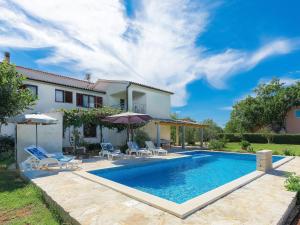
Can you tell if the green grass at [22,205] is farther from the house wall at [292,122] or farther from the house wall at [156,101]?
the house wall at [292,122]

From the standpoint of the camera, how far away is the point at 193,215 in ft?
17.5

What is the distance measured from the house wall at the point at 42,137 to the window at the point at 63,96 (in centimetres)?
599

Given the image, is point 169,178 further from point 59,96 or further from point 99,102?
point 99,102

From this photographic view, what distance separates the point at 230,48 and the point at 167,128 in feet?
46.8

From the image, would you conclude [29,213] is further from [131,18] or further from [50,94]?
[50,94]

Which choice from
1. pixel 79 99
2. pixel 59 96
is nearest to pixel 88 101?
pixel 79 99

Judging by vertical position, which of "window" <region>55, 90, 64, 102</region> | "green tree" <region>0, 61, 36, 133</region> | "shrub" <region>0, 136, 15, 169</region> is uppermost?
"window" <region>55, 90, 64, 102</region>

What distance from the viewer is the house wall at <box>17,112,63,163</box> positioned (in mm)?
13484

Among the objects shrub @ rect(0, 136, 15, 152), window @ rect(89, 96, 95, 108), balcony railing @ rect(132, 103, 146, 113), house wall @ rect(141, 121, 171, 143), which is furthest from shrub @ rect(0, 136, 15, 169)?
house wall @ rect(141, 121, 171, 143)

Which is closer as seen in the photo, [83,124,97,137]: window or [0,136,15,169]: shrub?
[0,136,15,169]: shrub

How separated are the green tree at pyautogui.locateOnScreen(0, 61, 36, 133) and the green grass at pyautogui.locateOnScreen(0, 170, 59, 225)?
4166mm

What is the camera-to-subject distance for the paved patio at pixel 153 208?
5.03 metres

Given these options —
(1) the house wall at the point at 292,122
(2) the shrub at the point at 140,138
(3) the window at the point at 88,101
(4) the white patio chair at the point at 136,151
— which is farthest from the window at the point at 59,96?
(1) the house wall at the point at 292,122

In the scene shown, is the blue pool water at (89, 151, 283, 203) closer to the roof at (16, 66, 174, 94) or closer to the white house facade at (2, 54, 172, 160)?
the white house facade at (2, 54, 172, 160)
